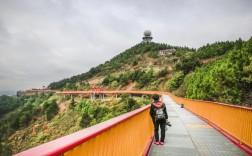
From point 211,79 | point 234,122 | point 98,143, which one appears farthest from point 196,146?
point 211,79

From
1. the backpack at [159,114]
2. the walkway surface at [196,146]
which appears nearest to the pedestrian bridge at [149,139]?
the walkway surface at [196,146]

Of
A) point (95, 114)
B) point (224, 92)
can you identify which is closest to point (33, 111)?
point (95, 114)

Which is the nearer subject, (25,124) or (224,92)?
(224,92)

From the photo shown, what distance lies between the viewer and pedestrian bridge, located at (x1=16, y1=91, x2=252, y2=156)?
7.93ft

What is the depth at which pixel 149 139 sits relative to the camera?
8.67 m

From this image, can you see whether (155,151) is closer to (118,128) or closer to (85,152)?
(118,128)

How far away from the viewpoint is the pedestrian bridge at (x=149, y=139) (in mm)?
2416

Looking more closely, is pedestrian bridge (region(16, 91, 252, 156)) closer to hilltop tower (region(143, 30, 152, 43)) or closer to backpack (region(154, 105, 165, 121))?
backpack (region(154, 105, 165, 121))

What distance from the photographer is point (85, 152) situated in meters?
2.70

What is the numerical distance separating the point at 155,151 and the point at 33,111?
79216 millimetres

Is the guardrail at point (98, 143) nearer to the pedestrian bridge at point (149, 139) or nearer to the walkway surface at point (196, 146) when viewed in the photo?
the pedestrian bridge at point (149, 139)

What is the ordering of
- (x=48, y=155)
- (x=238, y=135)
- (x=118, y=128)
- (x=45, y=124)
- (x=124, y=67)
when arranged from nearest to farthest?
(x=48, y=155), (x=118, y=128), (x=238, y=135), (x=45, y=124), (x=124, y=67)

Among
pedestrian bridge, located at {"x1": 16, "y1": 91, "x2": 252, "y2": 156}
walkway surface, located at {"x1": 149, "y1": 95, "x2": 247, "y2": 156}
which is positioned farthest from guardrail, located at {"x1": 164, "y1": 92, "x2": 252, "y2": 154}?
walkway surface, located at {"x1": 149, "y1": 95, "x2": 247, "y2": 156}

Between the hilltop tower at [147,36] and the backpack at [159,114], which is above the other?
the hilltop tower at [147,36]
